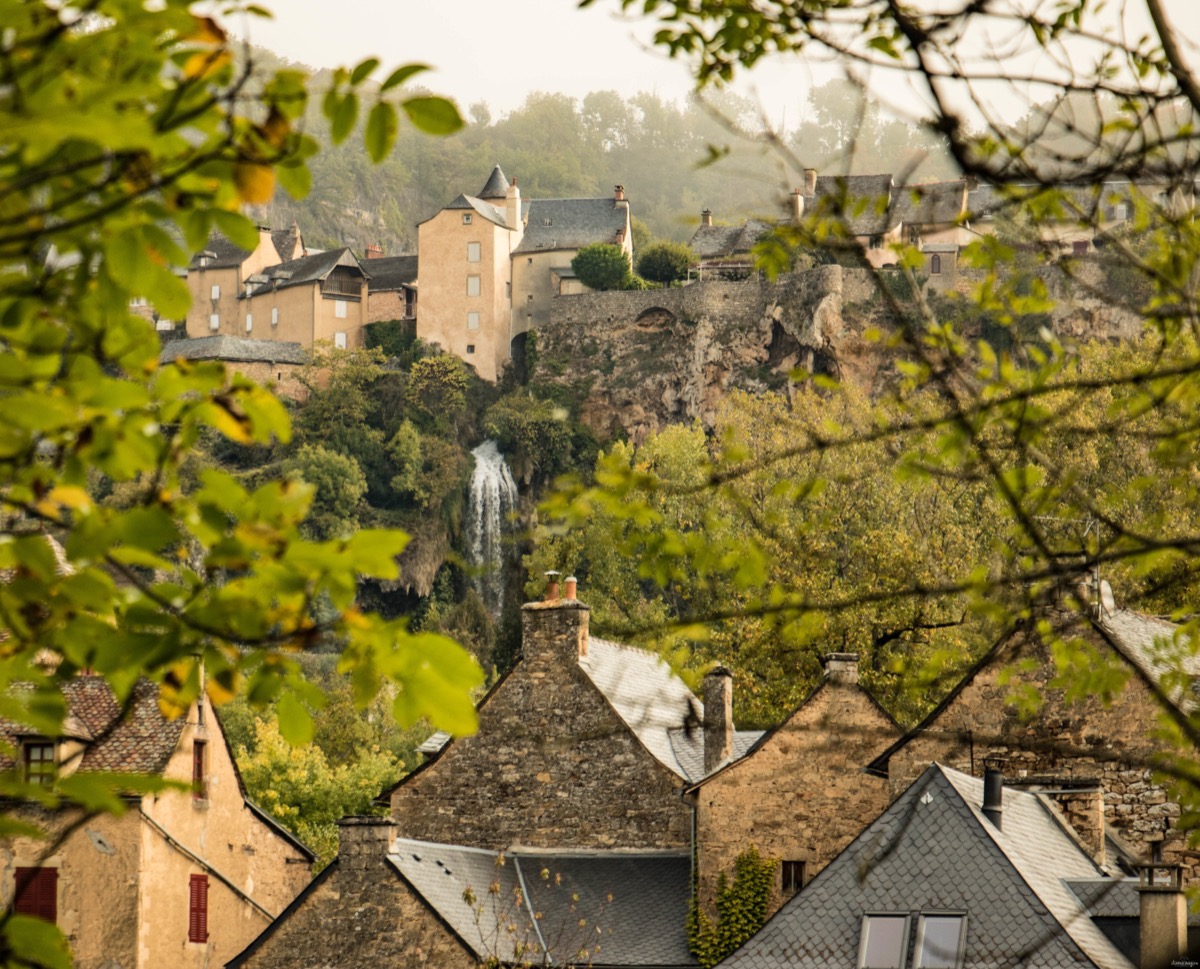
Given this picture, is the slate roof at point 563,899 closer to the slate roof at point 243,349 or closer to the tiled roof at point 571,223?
the slate roof at point 243,349

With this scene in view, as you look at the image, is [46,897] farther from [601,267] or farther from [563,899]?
[601,267]

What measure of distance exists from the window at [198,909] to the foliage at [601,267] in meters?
61.0

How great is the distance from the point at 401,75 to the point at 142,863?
80.8 ft

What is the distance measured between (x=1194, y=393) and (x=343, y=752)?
48522 millimetres

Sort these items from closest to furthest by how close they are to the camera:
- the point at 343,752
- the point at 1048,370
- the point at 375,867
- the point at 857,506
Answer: the point at 1048,370 < the point at 375,867 < the point at 857,506 < the point at 343,752

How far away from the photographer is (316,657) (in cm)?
6950

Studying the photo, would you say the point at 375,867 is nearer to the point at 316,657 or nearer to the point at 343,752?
the point at 343,752

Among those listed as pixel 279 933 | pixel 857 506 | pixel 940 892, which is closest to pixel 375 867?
pixel 279 933

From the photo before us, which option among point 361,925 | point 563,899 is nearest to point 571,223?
point 563,899

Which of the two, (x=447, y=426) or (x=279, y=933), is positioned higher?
(x=447, y=426)

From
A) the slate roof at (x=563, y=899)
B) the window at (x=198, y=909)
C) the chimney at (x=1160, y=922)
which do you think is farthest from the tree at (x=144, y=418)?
the window at (x=198, y=909)

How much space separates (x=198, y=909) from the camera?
93.1 feet

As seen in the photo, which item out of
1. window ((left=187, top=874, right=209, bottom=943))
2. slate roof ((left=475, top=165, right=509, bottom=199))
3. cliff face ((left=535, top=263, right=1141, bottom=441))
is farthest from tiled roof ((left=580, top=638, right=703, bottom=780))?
slate roof ((left=475, top=165, right=509, bottom=199))

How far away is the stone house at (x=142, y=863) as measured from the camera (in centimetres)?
2662
